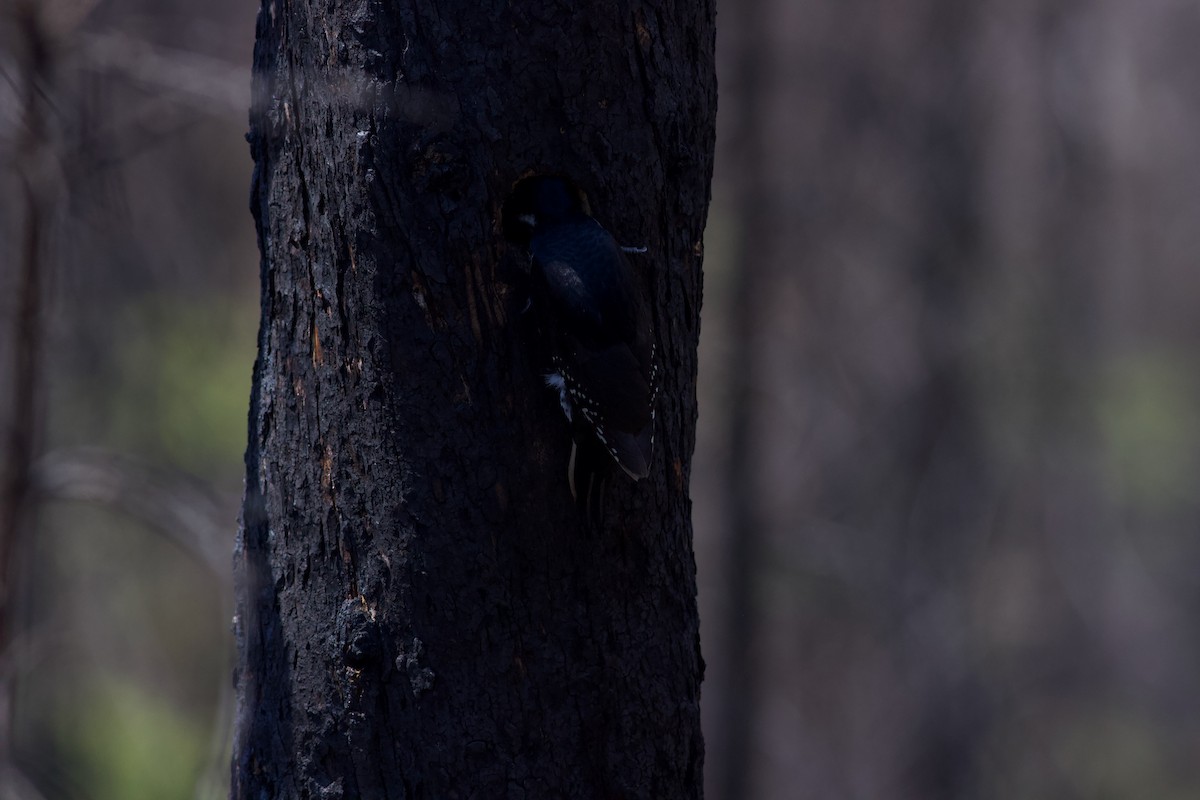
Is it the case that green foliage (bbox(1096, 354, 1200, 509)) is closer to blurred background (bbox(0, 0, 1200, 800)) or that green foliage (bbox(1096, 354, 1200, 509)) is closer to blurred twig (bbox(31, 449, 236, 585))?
blurred background (bbox(0, 0, 1200, 800))

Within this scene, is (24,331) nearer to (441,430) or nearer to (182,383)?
(182,383)

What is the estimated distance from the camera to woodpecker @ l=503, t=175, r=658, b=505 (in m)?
2.37

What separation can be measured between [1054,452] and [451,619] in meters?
10.3

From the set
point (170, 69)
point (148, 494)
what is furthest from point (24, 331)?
point (170, 69)

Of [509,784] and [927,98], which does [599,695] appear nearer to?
[509,784]

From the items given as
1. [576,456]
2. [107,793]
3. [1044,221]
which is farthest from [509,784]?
[1044,221]

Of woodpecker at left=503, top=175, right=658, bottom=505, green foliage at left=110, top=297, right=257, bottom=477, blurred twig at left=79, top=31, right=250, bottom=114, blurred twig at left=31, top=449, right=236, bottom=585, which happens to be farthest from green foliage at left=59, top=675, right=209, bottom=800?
woodpecker at left=503, top=175, right=658, bottom=505

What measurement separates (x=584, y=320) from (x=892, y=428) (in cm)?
875

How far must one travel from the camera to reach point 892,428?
1063 centimetres

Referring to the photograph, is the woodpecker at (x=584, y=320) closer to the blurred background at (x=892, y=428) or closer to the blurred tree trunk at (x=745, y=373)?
the blurred background at (x=892, y=428)

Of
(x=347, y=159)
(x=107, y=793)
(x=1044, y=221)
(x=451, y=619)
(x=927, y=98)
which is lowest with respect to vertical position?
(x=107, y=793)

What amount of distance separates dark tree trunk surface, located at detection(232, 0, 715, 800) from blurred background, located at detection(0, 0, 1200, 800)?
18.8 feet

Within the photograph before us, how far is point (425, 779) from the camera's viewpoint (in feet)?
7.61

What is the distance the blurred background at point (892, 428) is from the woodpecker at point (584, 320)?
5.99 m
